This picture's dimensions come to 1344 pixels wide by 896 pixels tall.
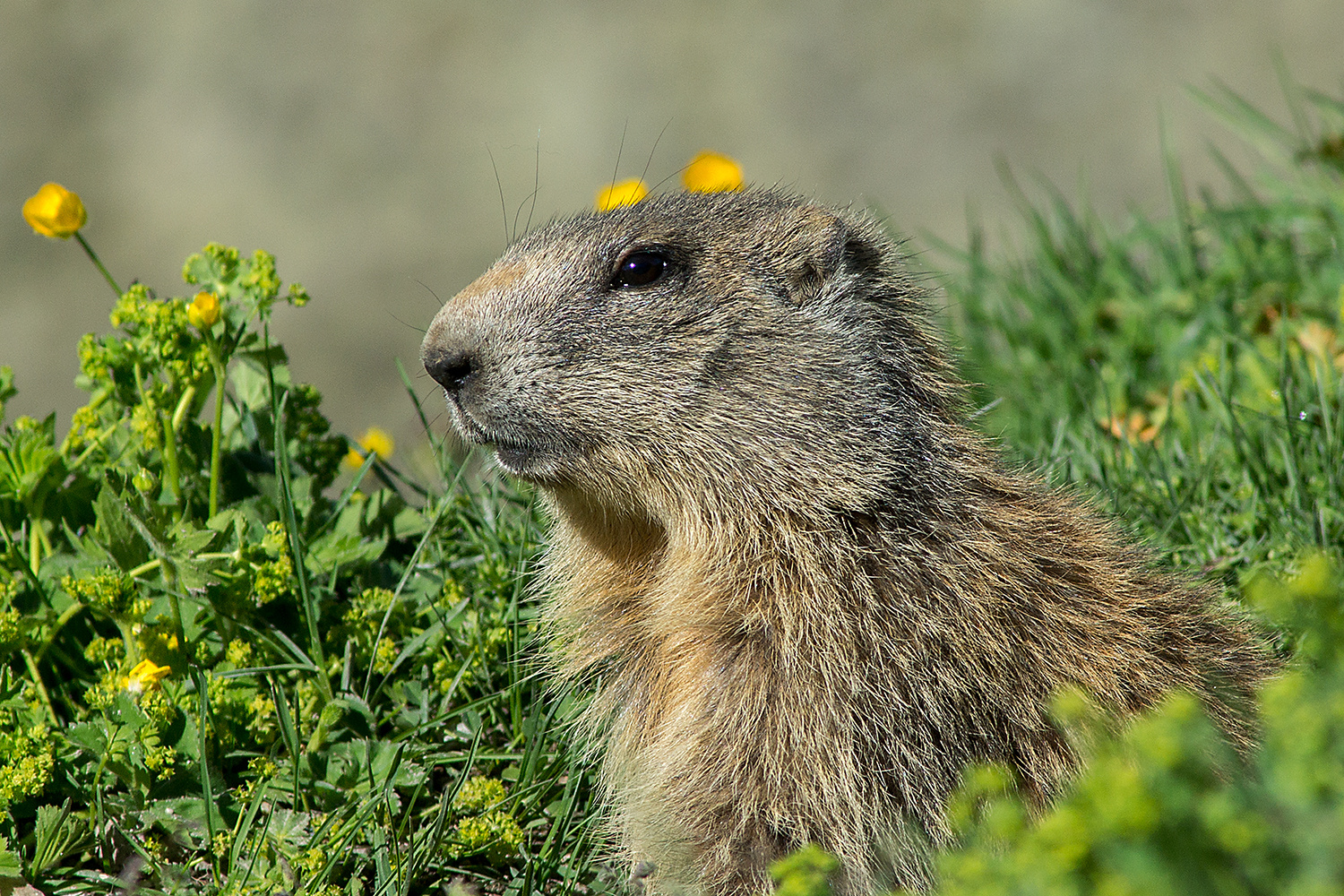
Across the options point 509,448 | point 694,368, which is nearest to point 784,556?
point 694,368

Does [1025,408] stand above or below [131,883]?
below

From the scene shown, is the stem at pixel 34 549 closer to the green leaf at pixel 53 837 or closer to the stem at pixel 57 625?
the stem at pixel 57 625

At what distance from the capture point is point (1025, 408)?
5.10 m

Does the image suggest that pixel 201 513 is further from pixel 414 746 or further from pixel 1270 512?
pixel 1270 512

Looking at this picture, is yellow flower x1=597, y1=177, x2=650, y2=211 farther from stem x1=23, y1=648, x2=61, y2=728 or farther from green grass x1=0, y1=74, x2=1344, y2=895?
stem x1=23, y1=648, x2=61, y2=728

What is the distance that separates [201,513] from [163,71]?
633 centimetres

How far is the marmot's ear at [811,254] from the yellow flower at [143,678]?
1816 millimetres

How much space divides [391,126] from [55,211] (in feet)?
18.4

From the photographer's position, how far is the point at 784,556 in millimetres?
2740

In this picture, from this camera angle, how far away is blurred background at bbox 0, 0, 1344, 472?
8375mm

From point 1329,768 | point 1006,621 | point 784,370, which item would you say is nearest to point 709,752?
point 1006,621

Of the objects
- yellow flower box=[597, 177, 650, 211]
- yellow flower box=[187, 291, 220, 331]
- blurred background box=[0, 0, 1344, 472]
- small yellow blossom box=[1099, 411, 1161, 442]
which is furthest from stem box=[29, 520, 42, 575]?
blurred background box=[0, 0, 1344, 472]

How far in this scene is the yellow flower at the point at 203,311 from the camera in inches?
118

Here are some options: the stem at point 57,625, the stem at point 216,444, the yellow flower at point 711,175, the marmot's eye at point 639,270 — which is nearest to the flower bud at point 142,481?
the stem at point 216,444
